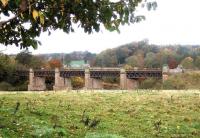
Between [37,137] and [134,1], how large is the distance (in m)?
4.26

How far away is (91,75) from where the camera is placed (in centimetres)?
10912

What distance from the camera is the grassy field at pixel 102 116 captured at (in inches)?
504

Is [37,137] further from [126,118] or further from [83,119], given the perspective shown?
[126,118]

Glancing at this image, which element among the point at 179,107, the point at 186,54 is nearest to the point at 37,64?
the point at 186,54

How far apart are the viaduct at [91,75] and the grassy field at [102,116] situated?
76.8 metres

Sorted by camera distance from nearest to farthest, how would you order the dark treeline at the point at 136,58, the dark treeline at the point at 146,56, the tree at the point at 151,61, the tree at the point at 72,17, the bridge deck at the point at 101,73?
the tree at the point at 72,17 < the bridge deck at the point at 101,73 < the dark treeline at the point at 136,58 < the dark treeline at the point at 146,56 < the tree at the point at 151,61

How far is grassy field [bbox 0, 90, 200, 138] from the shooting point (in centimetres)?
1279

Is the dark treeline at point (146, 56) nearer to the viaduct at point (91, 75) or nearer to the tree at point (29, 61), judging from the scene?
the viaduct at point (91, 75)

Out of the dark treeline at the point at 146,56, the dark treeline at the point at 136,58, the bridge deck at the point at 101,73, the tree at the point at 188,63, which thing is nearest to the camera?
the bridge deck at the point at 101,73

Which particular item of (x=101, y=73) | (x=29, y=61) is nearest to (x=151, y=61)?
(x=101, y=73)

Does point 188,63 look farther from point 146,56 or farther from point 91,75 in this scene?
point 91,75

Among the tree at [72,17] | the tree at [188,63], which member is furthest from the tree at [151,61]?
the tree at [72,17]

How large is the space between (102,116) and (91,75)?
9282 centimetres

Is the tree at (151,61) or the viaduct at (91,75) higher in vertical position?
the tree at (151,61)
